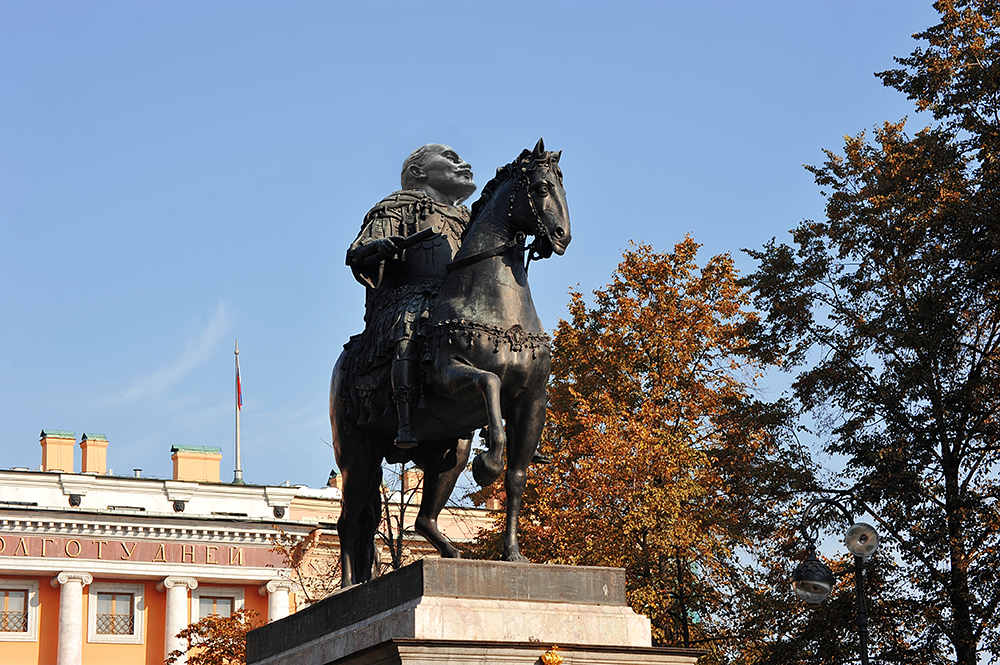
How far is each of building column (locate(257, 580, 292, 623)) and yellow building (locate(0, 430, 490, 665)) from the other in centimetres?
4

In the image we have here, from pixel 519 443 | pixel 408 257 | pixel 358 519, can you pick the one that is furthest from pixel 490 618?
pixel 408 257

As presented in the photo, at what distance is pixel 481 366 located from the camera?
33.8ft

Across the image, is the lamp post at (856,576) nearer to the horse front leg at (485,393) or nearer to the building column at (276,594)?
the horse front leg at (485,393)

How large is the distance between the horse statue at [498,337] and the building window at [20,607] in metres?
43.2

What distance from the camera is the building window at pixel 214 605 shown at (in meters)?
52.6

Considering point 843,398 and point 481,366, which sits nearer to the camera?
point 481,366

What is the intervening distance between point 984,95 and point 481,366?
19854 mm

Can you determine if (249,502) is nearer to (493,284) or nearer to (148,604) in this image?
(148,604)

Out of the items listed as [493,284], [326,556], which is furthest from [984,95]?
[326,556]

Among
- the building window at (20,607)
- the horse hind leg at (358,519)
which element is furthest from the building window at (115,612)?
the horse hind leg at (358,519)

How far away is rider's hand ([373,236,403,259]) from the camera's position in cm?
1145

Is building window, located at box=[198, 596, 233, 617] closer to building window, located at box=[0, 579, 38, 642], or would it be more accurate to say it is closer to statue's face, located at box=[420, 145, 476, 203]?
building window, located at box=[0, 579, 38, 642]

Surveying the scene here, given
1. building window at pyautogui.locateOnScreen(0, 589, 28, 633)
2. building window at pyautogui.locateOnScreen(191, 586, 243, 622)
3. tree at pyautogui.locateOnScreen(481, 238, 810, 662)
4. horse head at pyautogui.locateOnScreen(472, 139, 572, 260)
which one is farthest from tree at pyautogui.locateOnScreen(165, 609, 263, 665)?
horse head at pyautogui.locateOnScreen(472, 139, 572, 260)

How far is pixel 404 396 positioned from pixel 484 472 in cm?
93
